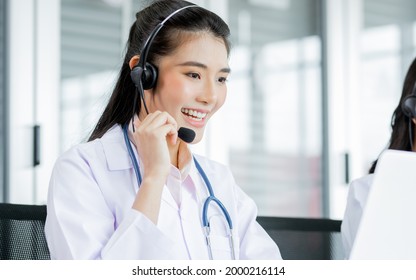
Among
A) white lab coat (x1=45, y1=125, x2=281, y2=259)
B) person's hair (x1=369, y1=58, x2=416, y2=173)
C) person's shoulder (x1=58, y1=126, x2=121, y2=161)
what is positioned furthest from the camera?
person's hair (x1=369, y1=58, x2=416, y2=173)

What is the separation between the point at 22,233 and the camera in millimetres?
1605

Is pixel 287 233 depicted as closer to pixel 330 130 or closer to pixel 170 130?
pixel 170 130

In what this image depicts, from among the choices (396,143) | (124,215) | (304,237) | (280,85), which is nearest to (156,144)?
(124,215)

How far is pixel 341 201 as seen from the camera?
3816mm

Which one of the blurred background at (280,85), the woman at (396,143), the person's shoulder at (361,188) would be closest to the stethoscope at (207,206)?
the woman at (396,143)

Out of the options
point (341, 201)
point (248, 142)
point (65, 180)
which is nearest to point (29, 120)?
point (248, 142)

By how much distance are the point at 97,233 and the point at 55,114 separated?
1.57m

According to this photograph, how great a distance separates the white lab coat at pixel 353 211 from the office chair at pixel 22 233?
2.35 feet

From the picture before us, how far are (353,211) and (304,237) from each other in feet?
0.66

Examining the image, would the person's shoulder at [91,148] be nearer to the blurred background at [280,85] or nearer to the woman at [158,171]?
the woman at [158,171]

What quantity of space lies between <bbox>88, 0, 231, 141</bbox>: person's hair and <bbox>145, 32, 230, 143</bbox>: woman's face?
0.16ft

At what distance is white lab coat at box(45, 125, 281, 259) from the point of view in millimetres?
1395

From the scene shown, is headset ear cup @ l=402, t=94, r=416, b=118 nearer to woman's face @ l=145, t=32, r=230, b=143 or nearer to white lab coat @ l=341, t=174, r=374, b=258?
white lab coat @ l=341, t=174, r=374, b=258

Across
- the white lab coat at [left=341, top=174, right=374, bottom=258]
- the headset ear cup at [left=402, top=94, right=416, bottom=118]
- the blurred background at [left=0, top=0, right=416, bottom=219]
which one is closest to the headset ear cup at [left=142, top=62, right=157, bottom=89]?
the white lab coat at [left=341, top=174, right=374, bottom=258]
